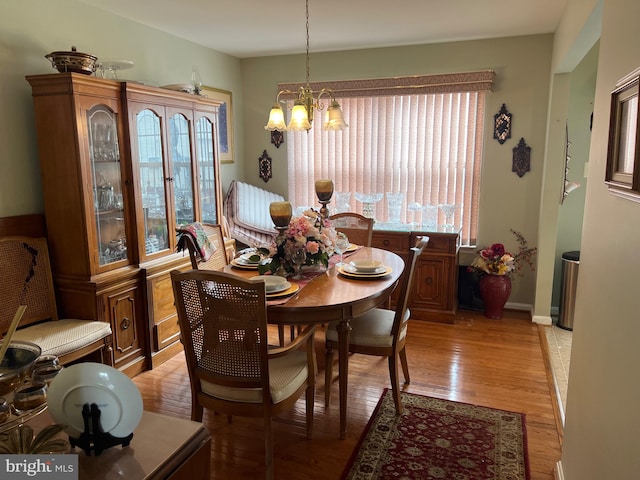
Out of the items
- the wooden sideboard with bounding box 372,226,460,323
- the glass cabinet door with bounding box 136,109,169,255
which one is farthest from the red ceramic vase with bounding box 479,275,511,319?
the glass cabinet door with bounding box 136,109,169,255

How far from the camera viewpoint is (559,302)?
4.21 metres

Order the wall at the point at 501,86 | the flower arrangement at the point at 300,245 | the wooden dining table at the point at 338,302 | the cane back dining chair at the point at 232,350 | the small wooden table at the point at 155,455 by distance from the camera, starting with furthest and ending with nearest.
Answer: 1. the wall at the point at 501,86
2. the flower arrangement at the point at 300,245
3. the wooden dining table at the point at 338,302
4. the cane back dining chair at the point at 232,350
5. the small wooden table at the point at 155,455

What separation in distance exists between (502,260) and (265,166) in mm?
2639

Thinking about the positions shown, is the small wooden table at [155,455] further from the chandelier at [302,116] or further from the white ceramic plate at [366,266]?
the chandelier at [302,116]

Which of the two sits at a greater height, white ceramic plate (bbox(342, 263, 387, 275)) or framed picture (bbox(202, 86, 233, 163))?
framed picture (bbox(202, 86, 233, 163))

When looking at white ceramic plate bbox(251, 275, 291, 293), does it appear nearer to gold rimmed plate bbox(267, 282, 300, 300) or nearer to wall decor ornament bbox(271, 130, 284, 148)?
gold rimmed plate bbox(267, 282, 300, 300)

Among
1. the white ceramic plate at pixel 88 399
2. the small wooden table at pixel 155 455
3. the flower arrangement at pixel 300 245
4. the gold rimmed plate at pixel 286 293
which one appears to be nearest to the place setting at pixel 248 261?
Answer: the flower arrangement at pixel 300 245

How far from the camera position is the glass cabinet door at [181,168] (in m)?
3.48

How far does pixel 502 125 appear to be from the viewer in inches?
169

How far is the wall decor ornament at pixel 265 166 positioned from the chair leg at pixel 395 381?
121 inches

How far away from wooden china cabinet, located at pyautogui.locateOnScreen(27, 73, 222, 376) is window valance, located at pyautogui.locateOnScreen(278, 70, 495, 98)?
158cm

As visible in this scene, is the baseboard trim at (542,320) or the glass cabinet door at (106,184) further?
the baseboard trim at (542,320)

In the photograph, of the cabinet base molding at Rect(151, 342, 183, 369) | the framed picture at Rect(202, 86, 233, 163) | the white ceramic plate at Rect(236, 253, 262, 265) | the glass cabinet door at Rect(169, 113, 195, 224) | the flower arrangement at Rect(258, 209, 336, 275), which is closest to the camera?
the flower arrangement at Rect(258, 209, 336, 275)

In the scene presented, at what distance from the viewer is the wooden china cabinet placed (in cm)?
278
